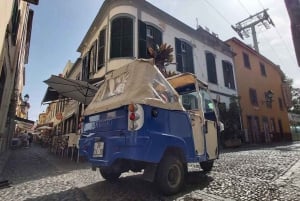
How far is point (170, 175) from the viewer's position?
3666 millimetres

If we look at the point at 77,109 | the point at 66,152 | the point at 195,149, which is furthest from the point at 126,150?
the point at 77,109

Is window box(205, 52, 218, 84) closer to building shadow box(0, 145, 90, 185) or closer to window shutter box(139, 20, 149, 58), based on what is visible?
window shutter box(139, 20, 149, 58)

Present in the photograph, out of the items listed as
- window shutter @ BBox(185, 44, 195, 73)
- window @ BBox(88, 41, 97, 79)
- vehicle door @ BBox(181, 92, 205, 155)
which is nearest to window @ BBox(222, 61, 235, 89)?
window shutter @ BBox(185, 44, 195, 73)

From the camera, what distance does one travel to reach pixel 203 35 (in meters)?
17.5

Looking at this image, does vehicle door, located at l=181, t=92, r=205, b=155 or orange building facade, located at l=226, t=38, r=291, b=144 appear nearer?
vehicle door, located at l=181, t=92, r=205, b=155

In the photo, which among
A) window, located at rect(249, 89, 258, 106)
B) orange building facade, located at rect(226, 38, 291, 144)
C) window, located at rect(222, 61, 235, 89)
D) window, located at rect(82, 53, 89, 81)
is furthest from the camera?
window, located at rect(249, 89, 258, 106)

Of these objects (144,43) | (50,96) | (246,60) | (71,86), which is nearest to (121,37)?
(144,43)

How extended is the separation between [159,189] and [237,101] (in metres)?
17.4

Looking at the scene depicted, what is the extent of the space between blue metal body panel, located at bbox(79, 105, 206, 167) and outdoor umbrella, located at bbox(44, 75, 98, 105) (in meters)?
5.02

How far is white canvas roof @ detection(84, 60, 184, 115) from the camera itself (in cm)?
354

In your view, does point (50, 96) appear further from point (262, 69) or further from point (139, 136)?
point (262, 69)

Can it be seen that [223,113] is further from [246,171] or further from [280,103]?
[280,103]

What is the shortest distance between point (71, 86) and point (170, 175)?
23.2 ft

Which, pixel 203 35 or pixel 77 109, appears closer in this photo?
pixel 77 109
